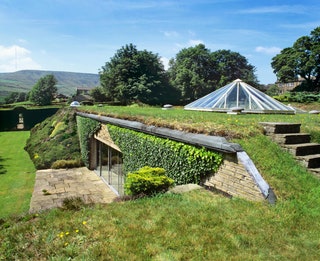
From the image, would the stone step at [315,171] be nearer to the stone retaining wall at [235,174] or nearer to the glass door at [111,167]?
the stone retaining wall at [235,174]

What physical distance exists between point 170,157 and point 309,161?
8.96 ft

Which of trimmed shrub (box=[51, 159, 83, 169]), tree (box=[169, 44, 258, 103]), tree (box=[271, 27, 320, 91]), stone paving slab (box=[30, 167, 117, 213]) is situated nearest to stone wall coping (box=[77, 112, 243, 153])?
stone paving slab (box=[30, 167, 117, 213])

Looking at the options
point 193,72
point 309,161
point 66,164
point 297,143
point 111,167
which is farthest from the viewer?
point 193,72

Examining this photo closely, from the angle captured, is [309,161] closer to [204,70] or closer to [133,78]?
[133,78]

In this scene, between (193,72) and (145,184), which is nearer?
(145,184)

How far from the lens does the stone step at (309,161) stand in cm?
475

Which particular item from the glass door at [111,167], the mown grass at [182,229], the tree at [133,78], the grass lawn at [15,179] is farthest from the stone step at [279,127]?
the tree at [133,78]

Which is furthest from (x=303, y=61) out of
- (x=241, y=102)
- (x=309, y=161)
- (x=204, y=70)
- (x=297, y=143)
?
(x=309, y=161)

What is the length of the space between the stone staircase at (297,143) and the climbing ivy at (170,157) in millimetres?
1510

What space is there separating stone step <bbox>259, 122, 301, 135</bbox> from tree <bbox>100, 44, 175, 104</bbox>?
27.6 m

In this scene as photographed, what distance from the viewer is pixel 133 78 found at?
111 ft

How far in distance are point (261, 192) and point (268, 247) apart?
45.5 inches

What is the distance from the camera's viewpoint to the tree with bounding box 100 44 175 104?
108ft

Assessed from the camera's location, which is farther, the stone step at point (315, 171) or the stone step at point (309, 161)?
the stone step at point (309, 161)
